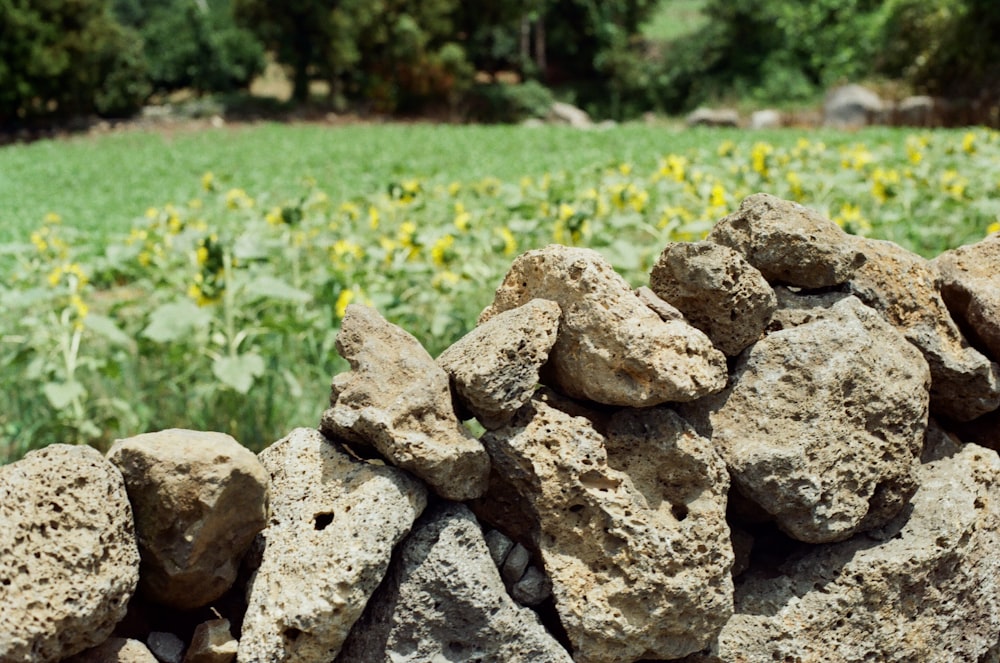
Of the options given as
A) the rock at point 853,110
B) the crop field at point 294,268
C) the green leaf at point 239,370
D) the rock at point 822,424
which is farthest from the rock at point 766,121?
the rock at point 822,424

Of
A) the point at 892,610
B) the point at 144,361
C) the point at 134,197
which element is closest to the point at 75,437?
the point at 144,361

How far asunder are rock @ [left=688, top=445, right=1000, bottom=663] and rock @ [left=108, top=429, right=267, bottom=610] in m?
0.97

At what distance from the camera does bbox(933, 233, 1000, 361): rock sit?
2389 mm

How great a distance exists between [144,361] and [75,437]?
0.85m

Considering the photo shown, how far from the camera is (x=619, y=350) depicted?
6.35 feet

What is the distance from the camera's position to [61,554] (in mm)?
1607

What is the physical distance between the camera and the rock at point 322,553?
1.73 meters

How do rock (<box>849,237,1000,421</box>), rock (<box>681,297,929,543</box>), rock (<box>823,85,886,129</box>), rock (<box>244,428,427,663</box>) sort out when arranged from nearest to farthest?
rock (<box>244,428,427,663</box>) < rock (<box>681,297,929,543</box>) < rock (<box>849,237,1000,421</box>) < rock (<box>823,85,886,129</box>)

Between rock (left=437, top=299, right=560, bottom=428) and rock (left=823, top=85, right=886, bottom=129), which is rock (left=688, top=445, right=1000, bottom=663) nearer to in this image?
rock (left=437, top=299, right=560, bottom=428)

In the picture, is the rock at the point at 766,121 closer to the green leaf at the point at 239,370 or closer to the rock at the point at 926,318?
the green leaf at the point at 239,370

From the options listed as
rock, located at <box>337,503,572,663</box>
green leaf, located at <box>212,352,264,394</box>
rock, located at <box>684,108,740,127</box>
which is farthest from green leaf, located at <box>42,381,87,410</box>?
rock, located at <box>684,108,740,127</box>

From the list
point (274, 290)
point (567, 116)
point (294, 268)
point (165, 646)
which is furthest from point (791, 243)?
point (567, 116)

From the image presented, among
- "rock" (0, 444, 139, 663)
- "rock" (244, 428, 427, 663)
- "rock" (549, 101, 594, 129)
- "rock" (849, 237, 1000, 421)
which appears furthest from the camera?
"rock" (549, 101, 594, 129)

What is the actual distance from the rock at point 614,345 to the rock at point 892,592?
1.66 feet
